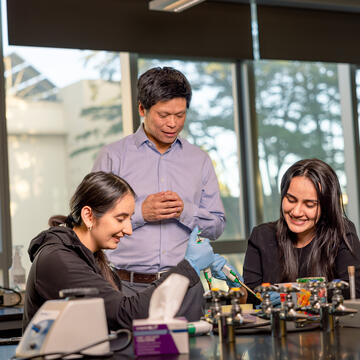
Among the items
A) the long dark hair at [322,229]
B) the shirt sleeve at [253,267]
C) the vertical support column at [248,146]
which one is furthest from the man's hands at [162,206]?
the vertical support column at [248,146]

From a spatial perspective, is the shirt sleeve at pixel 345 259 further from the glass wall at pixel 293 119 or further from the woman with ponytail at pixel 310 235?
the glass wall at pixel 293 119

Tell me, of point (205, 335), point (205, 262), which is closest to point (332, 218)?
point (205, 262)

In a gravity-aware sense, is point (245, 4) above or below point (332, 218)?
above

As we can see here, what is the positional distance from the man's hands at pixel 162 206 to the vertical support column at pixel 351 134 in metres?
3.54

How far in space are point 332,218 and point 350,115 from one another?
11.7 ft

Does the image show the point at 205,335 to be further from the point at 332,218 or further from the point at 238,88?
the point at 238,88

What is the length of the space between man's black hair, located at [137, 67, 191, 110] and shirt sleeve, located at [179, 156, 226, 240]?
473 mm

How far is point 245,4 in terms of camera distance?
5.57m

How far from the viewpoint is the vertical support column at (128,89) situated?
17.0ft

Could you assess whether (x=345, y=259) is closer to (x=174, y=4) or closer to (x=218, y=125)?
(x=174, y=4)

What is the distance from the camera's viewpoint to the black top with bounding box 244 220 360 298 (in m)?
2.63

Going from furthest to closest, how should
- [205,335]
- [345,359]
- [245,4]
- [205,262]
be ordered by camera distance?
1. [245,4]
2. [205,262]
3. [205,335]
4. [345,359]

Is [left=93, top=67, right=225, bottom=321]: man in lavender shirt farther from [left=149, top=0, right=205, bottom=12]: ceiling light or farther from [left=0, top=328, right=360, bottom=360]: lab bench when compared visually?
[left=149, top=0, right=205, bottom=12]: ceiling light

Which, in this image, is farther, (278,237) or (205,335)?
(278,237)
